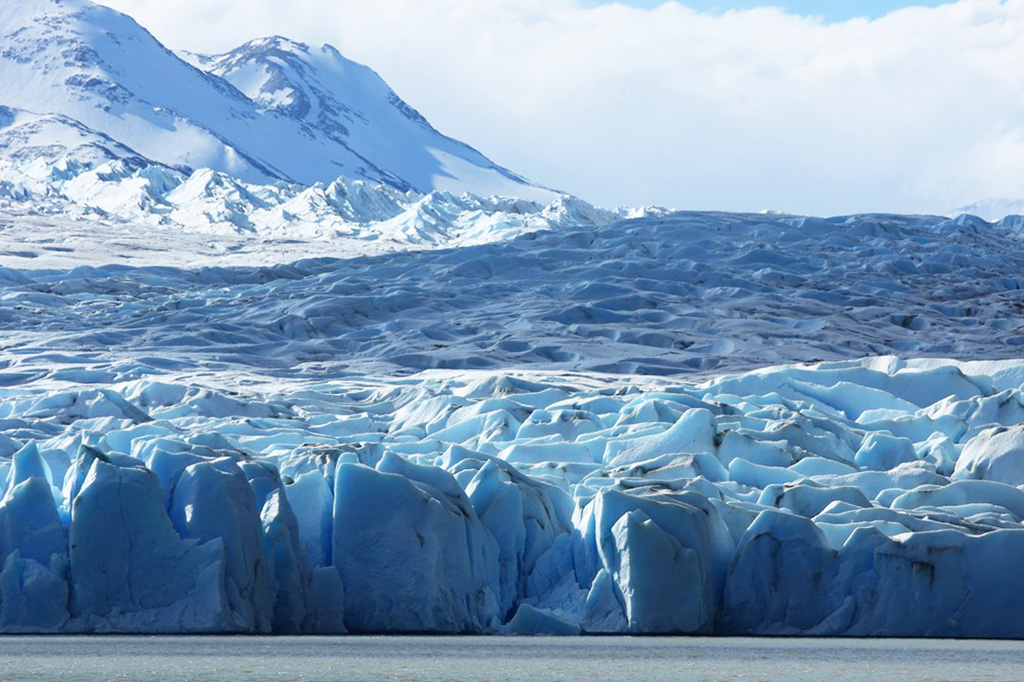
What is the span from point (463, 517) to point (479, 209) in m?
56.7

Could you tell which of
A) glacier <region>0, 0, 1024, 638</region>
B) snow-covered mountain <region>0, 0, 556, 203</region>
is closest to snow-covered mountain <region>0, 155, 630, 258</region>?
glacier <region>0, 0, 1024, 638</region>

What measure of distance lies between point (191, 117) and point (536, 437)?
10784 centimetres

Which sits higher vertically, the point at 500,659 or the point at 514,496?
the point at 514,496

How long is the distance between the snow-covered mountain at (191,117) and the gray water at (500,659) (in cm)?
8019

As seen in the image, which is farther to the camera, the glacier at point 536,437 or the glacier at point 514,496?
the glacier at point 536,437

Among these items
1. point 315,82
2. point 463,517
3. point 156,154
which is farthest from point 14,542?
point 315,82

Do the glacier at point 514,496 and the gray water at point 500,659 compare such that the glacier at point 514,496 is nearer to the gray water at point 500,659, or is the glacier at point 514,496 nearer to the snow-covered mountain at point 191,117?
the gray water at point 500,659

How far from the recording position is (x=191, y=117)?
387 ft

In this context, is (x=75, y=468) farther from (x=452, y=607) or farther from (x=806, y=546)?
(x=806, y=546)

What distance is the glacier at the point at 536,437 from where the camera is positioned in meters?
10.3

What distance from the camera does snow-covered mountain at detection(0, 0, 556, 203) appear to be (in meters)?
100

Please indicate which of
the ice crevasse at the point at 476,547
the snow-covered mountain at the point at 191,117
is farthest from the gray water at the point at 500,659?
the snow-covered mountain at the point at 191,117

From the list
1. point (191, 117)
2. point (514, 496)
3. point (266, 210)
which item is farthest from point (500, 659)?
point (191, 117)

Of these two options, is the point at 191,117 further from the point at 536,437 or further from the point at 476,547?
the point at 476,547
